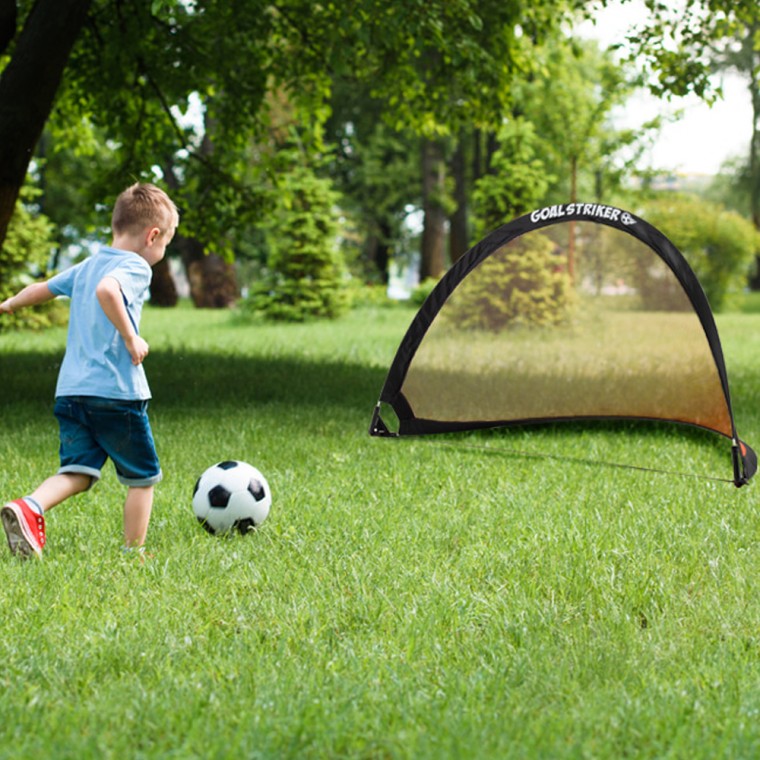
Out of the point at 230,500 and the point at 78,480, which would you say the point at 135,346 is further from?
the point at 230,500

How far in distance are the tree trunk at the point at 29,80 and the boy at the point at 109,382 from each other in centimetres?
463

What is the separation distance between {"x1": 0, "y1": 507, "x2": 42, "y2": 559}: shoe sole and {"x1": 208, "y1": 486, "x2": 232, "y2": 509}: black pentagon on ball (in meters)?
0.84

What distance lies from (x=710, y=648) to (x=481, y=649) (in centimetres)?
81

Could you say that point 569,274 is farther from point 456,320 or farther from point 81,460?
point 81,460

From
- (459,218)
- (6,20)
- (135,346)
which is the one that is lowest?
(135,346)

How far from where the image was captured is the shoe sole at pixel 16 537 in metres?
4.27

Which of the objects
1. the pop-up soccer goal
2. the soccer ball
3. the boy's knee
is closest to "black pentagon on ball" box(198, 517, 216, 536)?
the soccer ball

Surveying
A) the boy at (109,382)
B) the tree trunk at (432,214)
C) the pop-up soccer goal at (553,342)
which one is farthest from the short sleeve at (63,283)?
the tree trunk at (432,214)

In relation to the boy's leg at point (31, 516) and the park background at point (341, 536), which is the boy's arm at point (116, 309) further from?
the park background at point (341, 536)

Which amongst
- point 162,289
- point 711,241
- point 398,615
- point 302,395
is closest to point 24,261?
point 302,395

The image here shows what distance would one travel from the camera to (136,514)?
453 cm

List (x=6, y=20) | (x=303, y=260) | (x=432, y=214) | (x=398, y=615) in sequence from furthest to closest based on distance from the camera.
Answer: (x=432, y=214) < (x=303, y=260) < (x=6, y=20) < (x=398, y=615)

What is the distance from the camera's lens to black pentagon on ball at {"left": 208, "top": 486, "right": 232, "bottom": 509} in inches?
189

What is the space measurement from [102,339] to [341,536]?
148 cm
